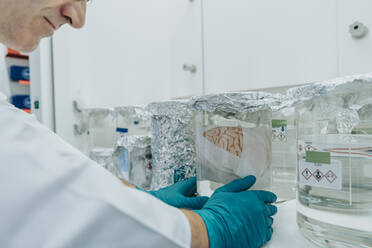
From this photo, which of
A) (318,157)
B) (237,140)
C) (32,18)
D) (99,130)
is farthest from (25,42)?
(99,130)

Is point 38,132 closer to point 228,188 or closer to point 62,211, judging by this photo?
point 62,211

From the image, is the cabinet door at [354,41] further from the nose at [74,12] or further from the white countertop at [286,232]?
the nose at [74,12]

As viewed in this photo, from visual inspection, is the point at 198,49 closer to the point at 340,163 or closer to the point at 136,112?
the point at 136,112

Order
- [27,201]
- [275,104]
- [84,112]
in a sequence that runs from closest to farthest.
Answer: [27,201]
[275,104]
[84,112]

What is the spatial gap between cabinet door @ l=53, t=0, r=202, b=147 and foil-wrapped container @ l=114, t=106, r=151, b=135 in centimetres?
22

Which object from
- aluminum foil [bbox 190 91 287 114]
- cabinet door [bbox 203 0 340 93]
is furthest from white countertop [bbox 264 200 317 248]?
cabinet door [bbox 203 0 340 93]

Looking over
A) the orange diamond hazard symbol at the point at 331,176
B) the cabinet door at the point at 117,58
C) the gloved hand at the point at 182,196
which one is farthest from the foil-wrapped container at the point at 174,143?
the cabinet door at the point at 117,58

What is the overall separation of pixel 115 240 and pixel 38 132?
0.60 feet

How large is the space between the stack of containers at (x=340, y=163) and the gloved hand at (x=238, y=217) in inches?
3.3

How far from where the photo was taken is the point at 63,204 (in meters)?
0.28

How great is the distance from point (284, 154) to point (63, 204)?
604mm

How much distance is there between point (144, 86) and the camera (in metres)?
1.36

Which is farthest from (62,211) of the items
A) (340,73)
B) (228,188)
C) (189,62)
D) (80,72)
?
(80,72)

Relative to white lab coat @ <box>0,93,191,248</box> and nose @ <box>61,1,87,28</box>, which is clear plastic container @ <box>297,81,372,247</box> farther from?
nose @ <box>61,1,87,28</box>
